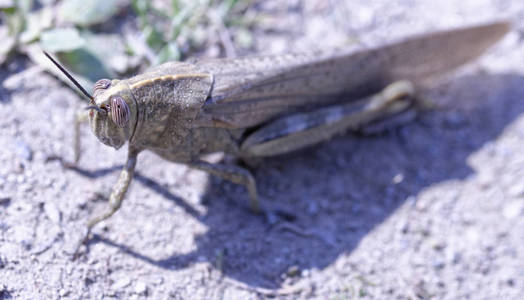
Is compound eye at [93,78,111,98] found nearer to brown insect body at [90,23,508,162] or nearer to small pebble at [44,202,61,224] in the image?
brown insect body at [90,23,508,162]

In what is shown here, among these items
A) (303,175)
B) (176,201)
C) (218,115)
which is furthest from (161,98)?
(303,175)

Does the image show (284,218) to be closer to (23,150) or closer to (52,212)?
(52,212)

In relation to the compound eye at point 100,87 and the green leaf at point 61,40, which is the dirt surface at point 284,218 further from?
the compound eye at point 100,87

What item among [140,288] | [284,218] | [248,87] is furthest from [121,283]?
[248,87]

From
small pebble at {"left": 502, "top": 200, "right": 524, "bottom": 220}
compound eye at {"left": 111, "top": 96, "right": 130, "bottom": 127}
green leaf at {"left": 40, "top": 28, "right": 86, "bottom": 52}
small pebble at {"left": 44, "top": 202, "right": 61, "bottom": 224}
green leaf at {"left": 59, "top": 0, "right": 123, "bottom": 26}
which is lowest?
small pebble at {"left": 44, "top": 202, "right": 61, "bottom": 224}

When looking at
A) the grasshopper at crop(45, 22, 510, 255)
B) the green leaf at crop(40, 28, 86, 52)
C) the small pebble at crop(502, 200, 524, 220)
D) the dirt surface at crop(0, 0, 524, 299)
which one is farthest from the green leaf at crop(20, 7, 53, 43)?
the small pebble at crop(502, 200, 524, 220)

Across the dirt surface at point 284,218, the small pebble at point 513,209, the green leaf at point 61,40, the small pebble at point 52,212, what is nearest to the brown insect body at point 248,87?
the dirt surface at point 284,218

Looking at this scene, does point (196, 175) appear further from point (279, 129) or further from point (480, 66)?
point (480, 66)
